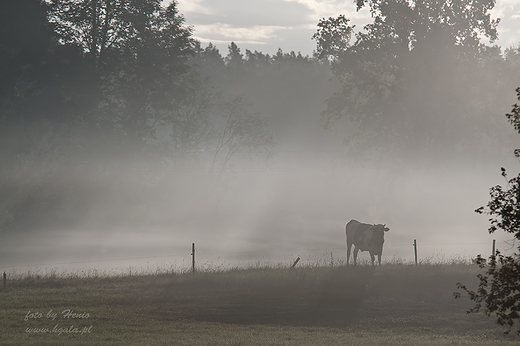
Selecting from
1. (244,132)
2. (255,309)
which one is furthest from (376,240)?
(244,132)

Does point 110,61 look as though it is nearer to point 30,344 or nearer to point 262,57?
point 30,344

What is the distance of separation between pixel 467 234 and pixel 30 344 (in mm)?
42103

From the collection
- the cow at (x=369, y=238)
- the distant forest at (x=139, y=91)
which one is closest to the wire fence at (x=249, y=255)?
the distant forest at (x=139, y=91)

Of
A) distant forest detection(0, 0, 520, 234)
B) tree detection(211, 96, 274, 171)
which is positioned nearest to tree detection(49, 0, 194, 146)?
distant forest detection(0, 0, 520, 234)

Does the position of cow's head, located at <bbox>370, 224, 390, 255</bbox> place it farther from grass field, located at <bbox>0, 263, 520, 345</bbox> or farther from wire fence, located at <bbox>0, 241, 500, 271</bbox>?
wire fence, located at <bbox>0, 241, 500, 271</bbox>

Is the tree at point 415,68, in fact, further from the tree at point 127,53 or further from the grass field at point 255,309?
the grass field at point 255,309

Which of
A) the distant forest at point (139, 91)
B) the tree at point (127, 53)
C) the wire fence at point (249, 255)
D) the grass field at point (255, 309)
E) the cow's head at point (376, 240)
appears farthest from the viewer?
the tree at point (127, 53)

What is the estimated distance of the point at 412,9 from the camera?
45.2 m

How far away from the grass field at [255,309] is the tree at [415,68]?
23388mm

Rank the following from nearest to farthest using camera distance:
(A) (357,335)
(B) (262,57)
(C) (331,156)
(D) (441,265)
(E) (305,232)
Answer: (A) (357,335)
(D) (441,265)
(E) (305,232)
(C) (331,156)
(B) (262,57)

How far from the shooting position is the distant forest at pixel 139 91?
132ft

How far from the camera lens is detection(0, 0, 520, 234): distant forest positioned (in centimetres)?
4012

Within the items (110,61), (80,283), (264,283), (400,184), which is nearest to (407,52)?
(400,184)

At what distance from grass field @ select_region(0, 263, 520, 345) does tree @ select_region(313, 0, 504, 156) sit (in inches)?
921
